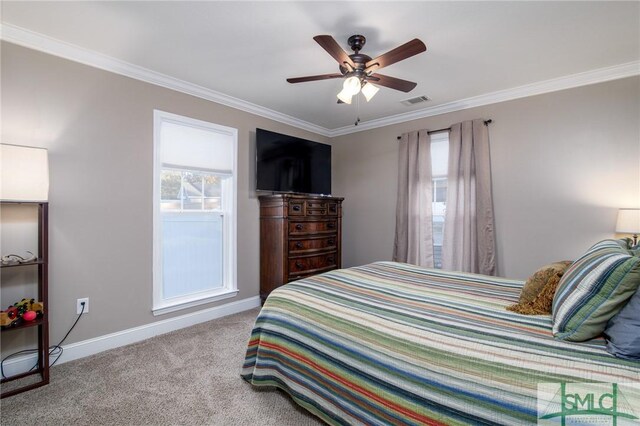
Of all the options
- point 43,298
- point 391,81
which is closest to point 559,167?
point 391,81

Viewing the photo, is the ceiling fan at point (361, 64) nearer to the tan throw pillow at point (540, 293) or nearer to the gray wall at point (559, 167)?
the tan throw pillow at point (540, 293)

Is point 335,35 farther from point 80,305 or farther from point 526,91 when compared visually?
point 80,305

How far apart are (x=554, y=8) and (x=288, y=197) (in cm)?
275

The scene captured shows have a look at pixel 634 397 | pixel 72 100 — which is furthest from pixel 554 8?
pixel 72 100

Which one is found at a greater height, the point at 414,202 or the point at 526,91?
the point at 526,91

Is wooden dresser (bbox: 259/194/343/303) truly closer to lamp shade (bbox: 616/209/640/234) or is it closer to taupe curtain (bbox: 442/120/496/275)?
taupe curtain (bbox: 442/120/496/275)

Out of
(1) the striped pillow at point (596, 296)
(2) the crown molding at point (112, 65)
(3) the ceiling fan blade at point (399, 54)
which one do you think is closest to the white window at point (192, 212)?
(2) the crown molding at point (112, 65)

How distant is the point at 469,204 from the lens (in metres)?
3.47

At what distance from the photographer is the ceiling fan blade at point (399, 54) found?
6.08ft

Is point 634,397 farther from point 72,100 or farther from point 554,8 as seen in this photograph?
point 72,100

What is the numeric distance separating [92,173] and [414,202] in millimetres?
3462

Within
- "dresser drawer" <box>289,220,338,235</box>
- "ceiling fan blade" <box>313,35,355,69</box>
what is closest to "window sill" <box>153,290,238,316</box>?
"dresser drawer" <box>289,220,338,235</box>

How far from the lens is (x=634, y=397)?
2.93 feet

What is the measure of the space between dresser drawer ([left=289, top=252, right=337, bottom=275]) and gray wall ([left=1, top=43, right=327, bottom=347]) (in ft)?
4.62
